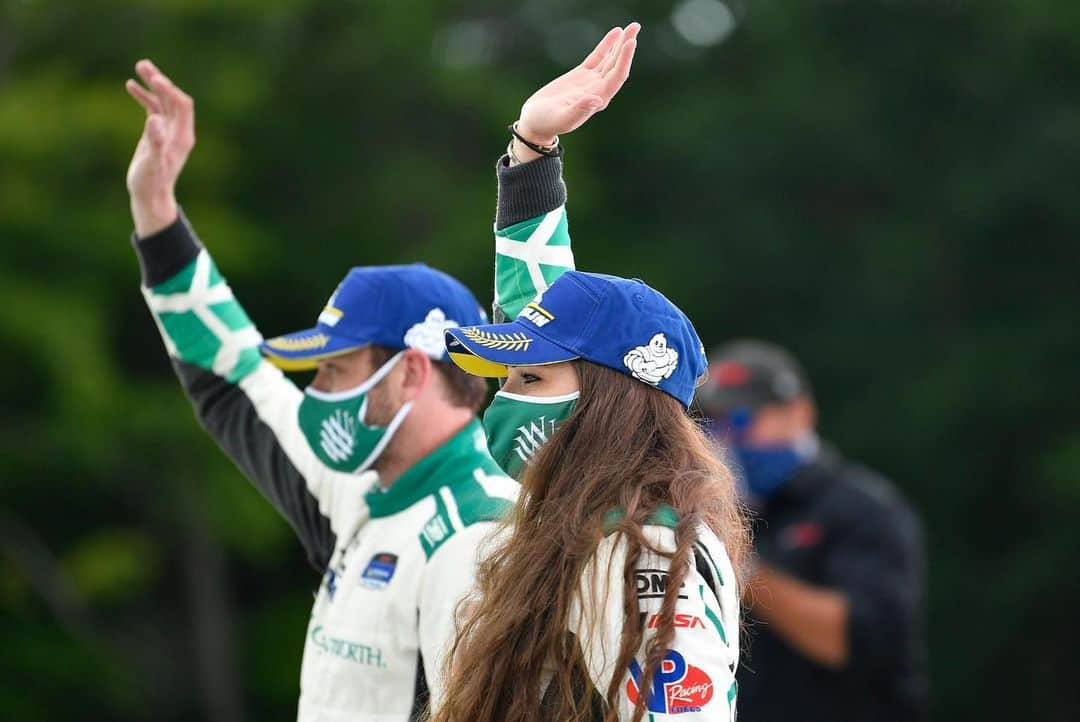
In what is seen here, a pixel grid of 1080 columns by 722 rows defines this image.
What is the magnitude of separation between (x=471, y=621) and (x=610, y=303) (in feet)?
2.10

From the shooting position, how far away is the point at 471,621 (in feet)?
9.11

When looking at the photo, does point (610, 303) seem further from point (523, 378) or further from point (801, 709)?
point (801, 709)

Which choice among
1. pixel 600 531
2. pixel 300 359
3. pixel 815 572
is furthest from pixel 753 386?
pixel 600 531

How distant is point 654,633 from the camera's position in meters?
2.61

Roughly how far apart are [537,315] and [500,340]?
86 millimetres

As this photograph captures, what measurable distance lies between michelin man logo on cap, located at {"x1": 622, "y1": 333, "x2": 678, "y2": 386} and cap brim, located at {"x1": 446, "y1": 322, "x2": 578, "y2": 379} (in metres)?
0.11

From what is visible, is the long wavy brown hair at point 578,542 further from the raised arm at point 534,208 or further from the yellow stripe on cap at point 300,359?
the yellow stripe on cap at point 300,359

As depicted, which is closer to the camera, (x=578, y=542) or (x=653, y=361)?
(x=578, y=542)

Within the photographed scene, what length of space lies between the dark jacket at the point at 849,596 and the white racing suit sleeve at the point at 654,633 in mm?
2797

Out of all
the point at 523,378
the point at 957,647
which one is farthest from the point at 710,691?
the point at 957,647

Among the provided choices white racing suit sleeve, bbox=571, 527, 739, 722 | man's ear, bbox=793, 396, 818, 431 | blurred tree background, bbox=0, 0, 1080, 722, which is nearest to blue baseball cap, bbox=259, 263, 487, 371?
white racing suit sleeve, bbox=571, 527, 739, 722

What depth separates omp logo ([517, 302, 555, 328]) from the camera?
2898 millimetres

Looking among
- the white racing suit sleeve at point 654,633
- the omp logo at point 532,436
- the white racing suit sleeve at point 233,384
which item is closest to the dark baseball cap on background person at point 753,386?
the white racing suit sleeve at point 233,384

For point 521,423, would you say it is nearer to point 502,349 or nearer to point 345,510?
point 502,349
